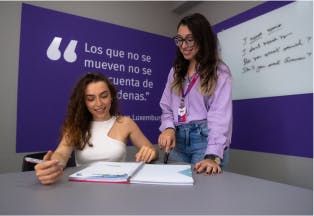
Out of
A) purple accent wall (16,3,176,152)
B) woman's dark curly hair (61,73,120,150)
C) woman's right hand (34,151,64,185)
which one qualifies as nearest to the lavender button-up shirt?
woman's dark curly hair (61,73,120,150)

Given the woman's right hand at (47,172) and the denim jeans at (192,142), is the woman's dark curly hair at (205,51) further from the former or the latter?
the woman's right hand at (47,172)

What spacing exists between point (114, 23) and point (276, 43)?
4.73 ft

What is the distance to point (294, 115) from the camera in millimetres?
1687

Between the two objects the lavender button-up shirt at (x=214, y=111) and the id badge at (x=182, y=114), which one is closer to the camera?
the lavender button-up shirt at (x=214, y=111)

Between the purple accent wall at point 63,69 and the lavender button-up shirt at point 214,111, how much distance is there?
3.83 feet

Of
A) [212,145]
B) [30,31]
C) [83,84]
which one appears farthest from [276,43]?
[30,31]

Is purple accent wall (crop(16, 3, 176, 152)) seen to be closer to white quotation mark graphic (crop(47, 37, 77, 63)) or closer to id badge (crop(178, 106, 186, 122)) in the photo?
white quotation mark graphic (crop(47, 37, 77, 63))

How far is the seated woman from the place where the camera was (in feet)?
4.36

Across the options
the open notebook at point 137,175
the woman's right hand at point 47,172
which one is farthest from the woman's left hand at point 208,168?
the woman's right hand at point 47,172

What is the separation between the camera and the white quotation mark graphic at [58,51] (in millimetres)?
2053

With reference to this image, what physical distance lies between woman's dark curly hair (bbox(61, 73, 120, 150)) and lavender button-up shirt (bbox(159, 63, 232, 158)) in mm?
447

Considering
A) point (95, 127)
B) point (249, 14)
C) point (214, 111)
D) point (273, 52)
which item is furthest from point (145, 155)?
point (249, 14)

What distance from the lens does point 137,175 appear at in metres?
0.80

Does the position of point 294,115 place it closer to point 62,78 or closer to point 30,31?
point 62,78
